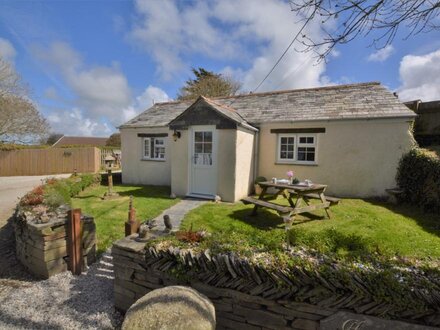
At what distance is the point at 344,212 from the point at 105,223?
730cm

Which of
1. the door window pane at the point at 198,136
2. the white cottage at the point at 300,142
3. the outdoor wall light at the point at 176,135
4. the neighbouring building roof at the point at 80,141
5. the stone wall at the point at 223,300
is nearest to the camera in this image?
the stone wall at the point at 223,300

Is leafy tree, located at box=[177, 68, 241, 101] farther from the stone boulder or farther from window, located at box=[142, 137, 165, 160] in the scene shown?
the stone boulder

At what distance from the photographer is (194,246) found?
3.38 m

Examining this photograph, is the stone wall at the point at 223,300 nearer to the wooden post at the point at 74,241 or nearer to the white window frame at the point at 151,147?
the wooden post at the point at 74,241

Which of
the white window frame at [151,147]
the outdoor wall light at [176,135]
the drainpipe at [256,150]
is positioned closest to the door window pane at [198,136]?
the outdoor wall light at [176,135]

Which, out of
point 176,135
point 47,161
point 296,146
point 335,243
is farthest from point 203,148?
point 47,161

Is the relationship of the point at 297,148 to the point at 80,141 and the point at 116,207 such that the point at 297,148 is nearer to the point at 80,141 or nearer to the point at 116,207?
the point at 116,207

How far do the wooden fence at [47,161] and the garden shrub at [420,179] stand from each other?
71.8 feet

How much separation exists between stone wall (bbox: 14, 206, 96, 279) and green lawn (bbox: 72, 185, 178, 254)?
577 mm

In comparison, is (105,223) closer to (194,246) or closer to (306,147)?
(194,246)

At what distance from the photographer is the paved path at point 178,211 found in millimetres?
6473

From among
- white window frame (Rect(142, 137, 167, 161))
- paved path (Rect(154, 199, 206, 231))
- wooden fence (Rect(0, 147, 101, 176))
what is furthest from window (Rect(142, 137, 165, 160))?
wooden fence (Rect(0, 147, 101, 176))

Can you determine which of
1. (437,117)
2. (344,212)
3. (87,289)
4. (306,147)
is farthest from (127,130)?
(437,117)

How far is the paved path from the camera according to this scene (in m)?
6.47
